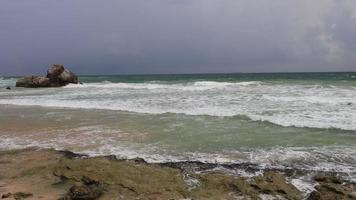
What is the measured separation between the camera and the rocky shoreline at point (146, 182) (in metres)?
5.74

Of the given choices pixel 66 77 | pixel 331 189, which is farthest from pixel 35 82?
pixel 331 189

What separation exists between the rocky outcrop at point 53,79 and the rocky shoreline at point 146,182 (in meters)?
35.6

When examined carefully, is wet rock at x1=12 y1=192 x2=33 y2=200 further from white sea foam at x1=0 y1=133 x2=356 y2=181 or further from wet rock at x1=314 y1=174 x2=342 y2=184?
wet rock at x1=314 y1=174 x2=342 y2=184

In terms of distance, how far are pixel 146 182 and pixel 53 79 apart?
3799cm

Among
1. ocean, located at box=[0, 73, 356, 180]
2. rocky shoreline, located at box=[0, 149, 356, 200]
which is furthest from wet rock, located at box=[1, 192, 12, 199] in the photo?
ocean, located at box=[0, 73, 356, 180]

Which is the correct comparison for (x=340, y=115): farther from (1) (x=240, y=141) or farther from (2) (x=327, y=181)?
(2) (x=327, y=181)

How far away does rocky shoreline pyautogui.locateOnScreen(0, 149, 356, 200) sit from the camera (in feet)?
18.8

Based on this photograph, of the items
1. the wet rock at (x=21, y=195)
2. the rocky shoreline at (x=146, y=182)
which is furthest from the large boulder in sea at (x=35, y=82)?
the wet rock at (x=21, y=195)

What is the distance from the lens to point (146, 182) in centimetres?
627

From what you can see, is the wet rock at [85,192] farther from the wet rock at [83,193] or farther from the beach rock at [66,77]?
the beach rock at [66,77]

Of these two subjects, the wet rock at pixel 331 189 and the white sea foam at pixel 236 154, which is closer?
the wet rock at pixel 331 189

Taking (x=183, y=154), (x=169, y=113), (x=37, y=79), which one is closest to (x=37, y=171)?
(x=183, y=154)

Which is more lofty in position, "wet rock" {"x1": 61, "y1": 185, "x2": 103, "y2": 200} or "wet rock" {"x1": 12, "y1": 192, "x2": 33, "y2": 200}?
"wet rock" {"x1": 61, "y1": 185, "x2": 103, "y2": 200}

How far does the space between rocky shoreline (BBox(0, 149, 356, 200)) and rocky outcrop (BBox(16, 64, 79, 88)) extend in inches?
1403
